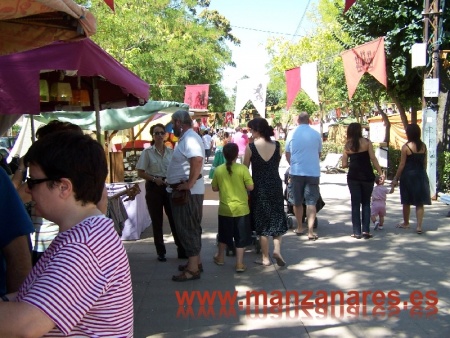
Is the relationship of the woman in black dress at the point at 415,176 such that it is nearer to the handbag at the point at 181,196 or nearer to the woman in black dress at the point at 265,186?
the woman in black dress at the point at 265,186

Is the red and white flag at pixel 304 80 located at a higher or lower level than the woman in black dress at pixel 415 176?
higher

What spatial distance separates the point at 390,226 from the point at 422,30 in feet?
21.1

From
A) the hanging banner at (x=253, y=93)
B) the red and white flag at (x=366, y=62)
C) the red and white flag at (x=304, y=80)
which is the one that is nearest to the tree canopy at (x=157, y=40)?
the hanging banner at (x=253, y=93)

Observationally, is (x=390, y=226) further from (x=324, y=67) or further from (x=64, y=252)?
(x=324, y=67)

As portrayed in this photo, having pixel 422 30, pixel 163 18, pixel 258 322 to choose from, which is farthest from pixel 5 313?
pixel 163 18

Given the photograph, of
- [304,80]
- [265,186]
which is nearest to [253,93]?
[304,80]

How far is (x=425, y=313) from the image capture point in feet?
15.0

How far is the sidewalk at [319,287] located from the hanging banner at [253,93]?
640 centimetres

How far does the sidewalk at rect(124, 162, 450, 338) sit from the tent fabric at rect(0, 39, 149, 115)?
211 centimetres

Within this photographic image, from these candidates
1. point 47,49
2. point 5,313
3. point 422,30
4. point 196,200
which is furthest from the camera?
point 422,30

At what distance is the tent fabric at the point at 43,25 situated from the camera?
2.06m

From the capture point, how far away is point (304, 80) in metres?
12.2

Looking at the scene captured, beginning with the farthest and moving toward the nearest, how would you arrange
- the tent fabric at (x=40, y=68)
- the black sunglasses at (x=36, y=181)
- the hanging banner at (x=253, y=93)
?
the hanging banner at (x=253, y=93) → the tent fabric at (x=40, y=68) → the black sunglasses at (x=36, y=181)
